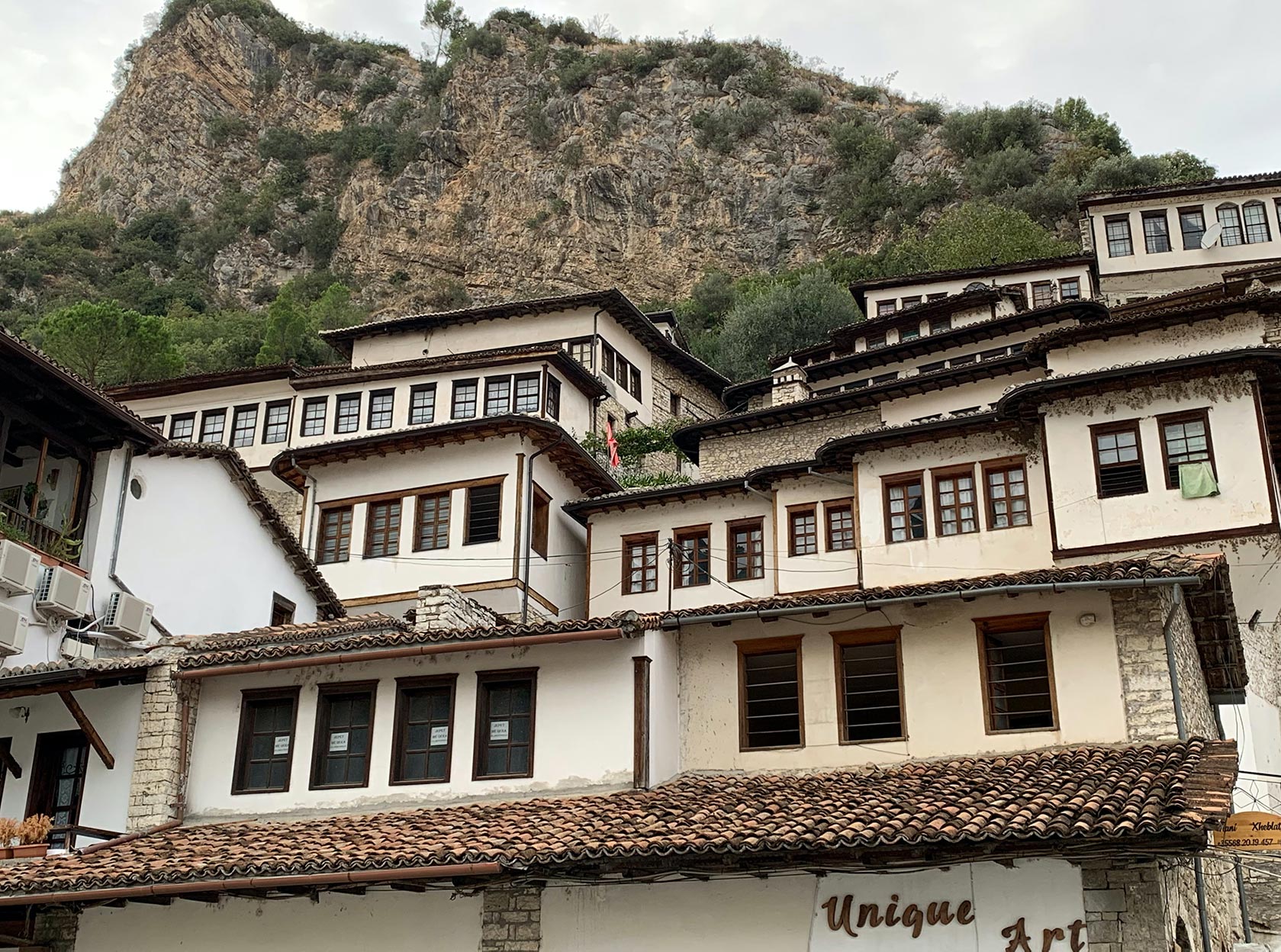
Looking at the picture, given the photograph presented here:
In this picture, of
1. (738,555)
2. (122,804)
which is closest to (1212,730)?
(738,555)

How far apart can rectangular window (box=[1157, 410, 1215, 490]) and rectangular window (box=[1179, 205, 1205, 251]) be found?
22160mm

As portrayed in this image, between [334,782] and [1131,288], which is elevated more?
[1131,288]

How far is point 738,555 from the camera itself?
1139 inches

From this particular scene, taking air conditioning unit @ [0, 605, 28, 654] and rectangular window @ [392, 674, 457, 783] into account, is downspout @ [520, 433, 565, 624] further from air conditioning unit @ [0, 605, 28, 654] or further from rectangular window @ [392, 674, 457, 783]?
air conditioning unit @ [0, 605, 28, 654]

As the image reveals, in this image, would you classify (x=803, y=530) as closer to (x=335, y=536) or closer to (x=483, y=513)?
(x=483, y=513)

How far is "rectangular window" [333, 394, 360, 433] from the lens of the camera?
1523 inches

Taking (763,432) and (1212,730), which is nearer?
(1212,730)

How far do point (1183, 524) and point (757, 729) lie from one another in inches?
400

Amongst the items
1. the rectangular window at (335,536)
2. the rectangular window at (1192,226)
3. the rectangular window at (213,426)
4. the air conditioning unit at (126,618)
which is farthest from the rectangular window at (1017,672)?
the rectangular window at (1192,226)

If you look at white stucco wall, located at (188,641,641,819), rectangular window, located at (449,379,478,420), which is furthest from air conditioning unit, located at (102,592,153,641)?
rectangular window, located at (449,379,478,420)

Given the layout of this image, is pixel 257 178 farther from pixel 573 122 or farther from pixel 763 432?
pixel 763 432

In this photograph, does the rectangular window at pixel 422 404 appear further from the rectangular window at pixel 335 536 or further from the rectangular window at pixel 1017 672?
the rectangular window at pixel 1017 672

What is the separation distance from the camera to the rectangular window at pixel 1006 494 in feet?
81.6

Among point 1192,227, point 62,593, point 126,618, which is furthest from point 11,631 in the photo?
point 1192,227
